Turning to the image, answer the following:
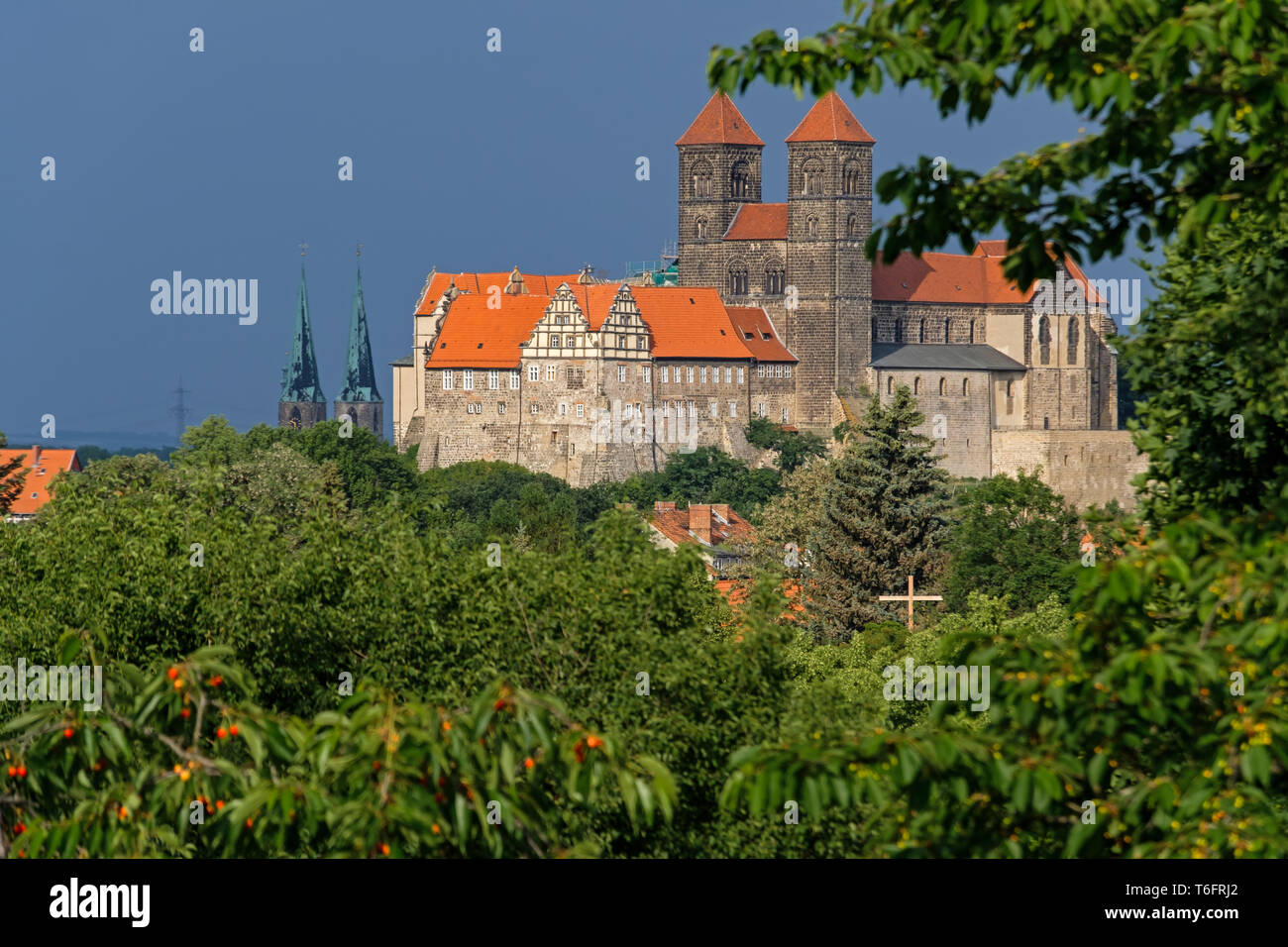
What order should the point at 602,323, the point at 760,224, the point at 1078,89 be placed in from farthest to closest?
the point at 760,224 < the point at 602,323 < the point at 1078,89

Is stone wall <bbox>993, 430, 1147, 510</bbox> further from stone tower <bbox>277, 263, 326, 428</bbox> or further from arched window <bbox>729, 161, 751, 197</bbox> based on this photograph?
stone tower <bbox>277, 263, 326, 428</bbox>

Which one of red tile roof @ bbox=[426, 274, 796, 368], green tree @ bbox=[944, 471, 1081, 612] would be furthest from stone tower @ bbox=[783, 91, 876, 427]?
green tree @ bbox=[944, 471, 1081, 612]

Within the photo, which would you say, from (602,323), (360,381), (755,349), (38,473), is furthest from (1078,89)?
(360,381)

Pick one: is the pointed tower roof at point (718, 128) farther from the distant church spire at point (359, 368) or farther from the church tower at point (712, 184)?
the distant church spire at point (359, 368)

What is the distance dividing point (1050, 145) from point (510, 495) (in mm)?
88721

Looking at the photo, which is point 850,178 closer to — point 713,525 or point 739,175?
point 739,175

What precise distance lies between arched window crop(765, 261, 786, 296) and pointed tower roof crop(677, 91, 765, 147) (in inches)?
298

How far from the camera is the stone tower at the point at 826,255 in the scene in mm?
110375

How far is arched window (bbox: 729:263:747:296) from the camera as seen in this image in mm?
112000

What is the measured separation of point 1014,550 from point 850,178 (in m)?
60.1

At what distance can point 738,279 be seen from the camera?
112 metres
